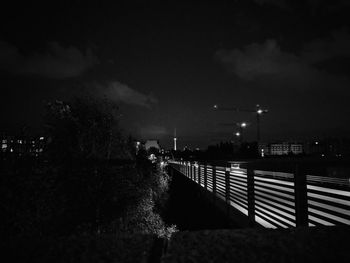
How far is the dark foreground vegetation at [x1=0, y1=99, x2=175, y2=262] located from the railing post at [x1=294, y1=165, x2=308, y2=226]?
295 cm

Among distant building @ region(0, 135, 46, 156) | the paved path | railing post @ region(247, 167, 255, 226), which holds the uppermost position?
distant building @ region(0, 135, 46, 156)

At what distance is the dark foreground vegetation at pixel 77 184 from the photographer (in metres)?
5.41

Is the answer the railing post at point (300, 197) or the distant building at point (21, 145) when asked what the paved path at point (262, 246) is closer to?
the railing post at point (300, 197)

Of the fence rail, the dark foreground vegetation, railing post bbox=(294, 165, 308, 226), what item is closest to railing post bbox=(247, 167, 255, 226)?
the fence rail

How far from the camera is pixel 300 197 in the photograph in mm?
5117

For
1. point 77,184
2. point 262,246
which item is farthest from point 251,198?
point 262,246

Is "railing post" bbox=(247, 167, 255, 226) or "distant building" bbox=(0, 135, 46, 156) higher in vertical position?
"distant building" bbox=(0, 135, 46, 156)

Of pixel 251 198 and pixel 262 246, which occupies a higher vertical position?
pixel 262 246

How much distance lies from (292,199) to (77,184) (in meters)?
4.72

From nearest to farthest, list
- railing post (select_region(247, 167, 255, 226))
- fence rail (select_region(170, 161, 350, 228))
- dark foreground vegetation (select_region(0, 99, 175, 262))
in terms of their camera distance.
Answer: fence rail (select_region(170, 161, 350, 228)) < dark foreground vegetation (select_region(0, 99, 175, 262)) < railing post (select_region(247, 167, 255, 226))

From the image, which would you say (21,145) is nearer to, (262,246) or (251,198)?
(251,198)

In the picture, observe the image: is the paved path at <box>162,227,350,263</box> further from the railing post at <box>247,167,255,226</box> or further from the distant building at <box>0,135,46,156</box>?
the railing post at <box>247,167,255,226</box>

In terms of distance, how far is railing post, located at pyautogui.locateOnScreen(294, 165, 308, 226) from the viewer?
504 centimetres

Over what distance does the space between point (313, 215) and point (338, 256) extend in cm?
390
